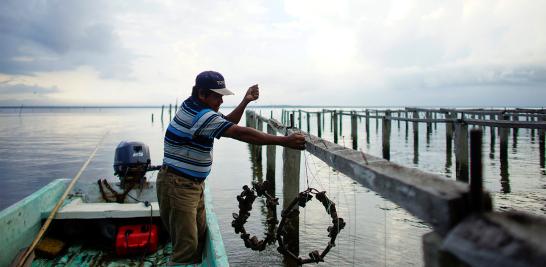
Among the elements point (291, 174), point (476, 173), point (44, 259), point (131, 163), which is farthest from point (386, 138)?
point (476, 173)

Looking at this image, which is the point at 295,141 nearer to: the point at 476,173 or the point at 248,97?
the point at 248,97

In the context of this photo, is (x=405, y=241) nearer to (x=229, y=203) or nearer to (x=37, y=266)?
(x=229, y=203)

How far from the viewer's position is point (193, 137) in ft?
10.6

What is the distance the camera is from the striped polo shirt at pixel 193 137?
10.2 feet

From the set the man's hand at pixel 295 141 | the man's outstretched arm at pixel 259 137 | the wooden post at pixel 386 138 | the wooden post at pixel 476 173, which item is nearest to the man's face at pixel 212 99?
the man's outstretched arm at pixel 259 137

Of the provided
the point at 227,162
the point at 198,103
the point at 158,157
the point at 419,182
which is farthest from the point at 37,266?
the point at 158,157

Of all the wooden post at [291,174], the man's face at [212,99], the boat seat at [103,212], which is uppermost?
the man's face at [212,99]

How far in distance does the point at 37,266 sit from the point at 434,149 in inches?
801

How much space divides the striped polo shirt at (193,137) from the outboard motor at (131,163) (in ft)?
10.8

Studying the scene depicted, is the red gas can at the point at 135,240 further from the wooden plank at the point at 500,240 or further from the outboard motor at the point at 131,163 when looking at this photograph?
the wooden plank at the point at 500,240

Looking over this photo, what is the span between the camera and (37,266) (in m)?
4.53

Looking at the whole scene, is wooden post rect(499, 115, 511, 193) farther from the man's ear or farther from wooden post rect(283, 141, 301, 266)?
the man's ear

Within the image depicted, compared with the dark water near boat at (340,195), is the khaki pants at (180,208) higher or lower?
higher

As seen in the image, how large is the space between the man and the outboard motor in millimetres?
3107
